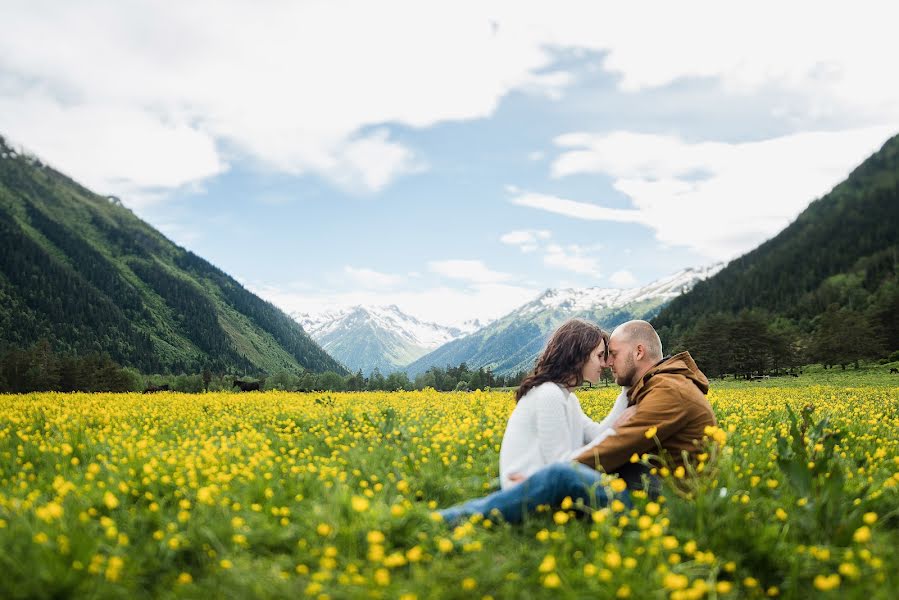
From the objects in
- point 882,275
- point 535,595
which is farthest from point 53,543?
point 882,275

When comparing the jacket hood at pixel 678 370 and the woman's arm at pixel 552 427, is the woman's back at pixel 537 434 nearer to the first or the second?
the woman's arm at pixel 552 427

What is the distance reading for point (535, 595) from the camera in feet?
11.1

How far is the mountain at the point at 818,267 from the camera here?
123m

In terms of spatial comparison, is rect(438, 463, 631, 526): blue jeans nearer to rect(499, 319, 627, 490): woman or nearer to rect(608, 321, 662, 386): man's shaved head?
rect(499, 319, 627, 490): woman

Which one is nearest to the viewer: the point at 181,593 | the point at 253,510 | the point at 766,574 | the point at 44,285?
the point at 181,593

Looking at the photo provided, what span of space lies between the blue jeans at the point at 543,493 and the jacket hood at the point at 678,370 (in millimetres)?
1714

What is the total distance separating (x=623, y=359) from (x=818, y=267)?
6826 inches

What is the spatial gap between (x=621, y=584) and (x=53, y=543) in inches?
154

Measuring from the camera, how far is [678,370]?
587 centimetres

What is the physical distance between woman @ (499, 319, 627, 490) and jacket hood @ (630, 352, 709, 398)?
21.2 inches

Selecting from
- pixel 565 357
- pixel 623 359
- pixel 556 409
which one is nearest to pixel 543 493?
pixel 556 409

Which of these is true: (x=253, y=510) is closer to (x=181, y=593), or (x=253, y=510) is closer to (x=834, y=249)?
(x=181, y=593)

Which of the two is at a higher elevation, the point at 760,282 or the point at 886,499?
the point at 760,282

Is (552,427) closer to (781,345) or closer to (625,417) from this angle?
(625,417)
